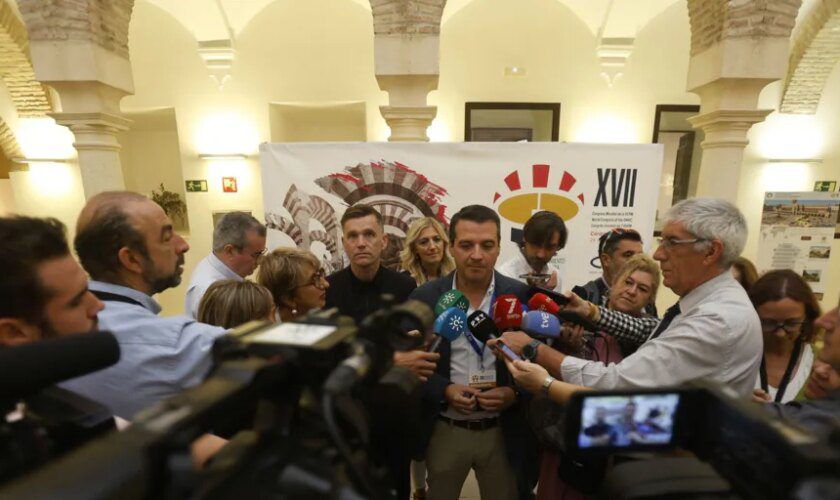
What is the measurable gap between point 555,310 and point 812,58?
6810mm

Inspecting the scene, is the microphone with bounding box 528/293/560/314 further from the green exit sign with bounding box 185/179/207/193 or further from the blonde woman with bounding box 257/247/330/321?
the green exit sign with bounding box 185/179/207/193

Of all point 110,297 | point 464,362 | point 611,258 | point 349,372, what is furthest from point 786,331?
point 110,297

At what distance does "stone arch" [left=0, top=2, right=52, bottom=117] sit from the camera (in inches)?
199

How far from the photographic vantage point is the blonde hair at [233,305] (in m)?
1.50

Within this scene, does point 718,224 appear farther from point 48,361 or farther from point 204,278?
point 204,278

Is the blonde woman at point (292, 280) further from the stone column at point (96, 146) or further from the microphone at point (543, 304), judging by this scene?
the stone column at point (96, 146)

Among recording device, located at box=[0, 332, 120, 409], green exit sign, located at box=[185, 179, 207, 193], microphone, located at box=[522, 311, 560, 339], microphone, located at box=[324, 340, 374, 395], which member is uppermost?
green exit sign, located at box=[185, 179, 207, 193]

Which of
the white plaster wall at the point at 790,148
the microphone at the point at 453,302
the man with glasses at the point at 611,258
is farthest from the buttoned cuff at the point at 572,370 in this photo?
the white plaster wall at the point at 790,148

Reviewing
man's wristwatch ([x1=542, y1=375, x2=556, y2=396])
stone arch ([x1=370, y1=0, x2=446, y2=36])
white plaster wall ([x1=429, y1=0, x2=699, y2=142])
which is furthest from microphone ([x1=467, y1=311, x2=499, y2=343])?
white plaster wall ([x1=429, y1=0, x2=699, y2=142])

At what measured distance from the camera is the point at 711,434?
0.66m

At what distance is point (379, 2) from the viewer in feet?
10.2

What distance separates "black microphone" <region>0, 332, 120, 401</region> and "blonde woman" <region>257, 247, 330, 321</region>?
136 centimetres

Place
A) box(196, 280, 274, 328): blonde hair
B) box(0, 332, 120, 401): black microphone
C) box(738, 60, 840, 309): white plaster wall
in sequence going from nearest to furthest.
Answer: box(0, 332, 120, 401): black microphone
box(196, 280, 274, 328): blonde hair
box(738, 60, 840, 309): white plaster wall

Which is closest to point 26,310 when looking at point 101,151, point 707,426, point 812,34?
point 707,426
